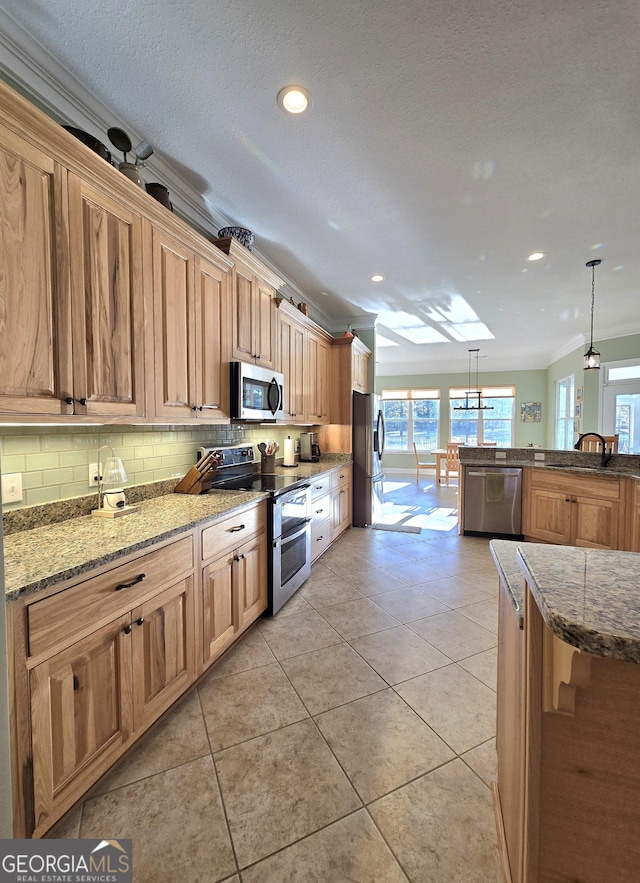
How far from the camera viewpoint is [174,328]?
201 centimetres

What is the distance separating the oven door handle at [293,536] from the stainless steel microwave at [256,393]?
0.89 meters

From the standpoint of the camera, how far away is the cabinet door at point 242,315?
2.59 metres

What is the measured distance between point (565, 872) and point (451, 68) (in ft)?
8.70

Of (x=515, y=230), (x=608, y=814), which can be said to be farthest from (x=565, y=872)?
(x=515, y=230)

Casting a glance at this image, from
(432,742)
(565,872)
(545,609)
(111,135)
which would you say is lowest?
(432,742)

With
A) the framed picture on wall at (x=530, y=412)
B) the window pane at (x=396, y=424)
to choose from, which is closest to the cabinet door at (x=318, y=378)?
the window pane at (x=396, y=424)

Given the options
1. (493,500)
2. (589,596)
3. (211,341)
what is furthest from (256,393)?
(493,500)

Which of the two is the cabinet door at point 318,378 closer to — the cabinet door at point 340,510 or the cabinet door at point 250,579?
the cabinet door at point 340,510

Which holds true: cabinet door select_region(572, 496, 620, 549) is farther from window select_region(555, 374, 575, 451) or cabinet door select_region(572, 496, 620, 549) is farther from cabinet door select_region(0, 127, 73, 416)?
cabinet door select_region(0, 127, 73, 416)

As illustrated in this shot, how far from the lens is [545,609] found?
61 centimetres

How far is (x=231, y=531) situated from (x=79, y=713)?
997 millimetres

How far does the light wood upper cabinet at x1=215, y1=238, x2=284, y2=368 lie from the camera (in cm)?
257

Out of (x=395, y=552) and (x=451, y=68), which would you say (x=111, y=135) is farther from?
(x=395, y=552)

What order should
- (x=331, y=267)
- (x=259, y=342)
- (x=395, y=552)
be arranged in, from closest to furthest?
1. (x=259, y=342)
2. (x=331, y=267)
3. (x=395, y=552)
